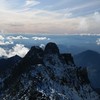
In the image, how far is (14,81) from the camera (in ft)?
655

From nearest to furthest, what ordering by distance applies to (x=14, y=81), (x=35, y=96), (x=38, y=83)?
(x=35, y=96)
(x=38, y=83)
(x=14, y=81)

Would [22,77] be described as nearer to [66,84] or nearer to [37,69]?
[37,69]

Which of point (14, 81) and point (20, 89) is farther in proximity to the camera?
point (14, 81)

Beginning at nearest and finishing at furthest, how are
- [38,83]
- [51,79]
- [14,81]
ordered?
[38,83], [51,79], [14,81]

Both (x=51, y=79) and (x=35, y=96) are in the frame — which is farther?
(x=51, y=79)

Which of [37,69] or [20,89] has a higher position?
[37,69]

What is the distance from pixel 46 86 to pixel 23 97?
16546 millimetres

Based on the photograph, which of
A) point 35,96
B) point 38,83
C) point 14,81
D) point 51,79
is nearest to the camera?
point 35,96

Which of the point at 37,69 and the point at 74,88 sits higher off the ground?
the point at 37,69

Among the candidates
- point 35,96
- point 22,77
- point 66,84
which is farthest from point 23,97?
point 66,84

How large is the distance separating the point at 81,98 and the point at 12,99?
49.7 m

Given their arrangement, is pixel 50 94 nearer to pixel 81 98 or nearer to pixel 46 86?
pixel 46 86

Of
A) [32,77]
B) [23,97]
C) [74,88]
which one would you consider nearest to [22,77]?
[32,77]

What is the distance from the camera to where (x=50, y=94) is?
169375 millimetres
